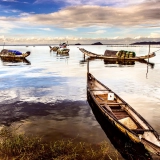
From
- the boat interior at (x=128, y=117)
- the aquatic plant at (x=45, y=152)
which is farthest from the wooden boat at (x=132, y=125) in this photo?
the aquatic plant at (x=45, y=152)

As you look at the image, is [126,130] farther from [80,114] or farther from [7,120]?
[7,120]

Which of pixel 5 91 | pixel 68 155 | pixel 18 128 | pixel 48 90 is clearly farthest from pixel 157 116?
pixel 5 91

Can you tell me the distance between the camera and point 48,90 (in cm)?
2275

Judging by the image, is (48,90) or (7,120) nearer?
(7,120)

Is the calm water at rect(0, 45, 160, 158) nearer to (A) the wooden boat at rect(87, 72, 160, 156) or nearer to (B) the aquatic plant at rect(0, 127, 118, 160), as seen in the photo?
(A) the wooden boat at rect(87, 72, 160, 156)

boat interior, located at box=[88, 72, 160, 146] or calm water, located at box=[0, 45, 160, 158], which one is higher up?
boat interior, located at box=[88, 72, 160, 146]

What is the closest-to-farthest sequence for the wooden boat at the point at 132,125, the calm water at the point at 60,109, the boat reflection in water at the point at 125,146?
the wooden boat at the point at 132,125 < the boat reflection in water at the point at 125,146 < the calm water at the point at 60,109

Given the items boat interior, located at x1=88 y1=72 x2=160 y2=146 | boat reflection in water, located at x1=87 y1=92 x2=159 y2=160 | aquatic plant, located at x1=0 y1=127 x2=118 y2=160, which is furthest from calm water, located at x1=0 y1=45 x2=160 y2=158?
aquatic plant, located at x1=0 y1=127 x2=118 y2=160

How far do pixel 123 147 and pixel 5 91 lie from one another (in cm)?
1594

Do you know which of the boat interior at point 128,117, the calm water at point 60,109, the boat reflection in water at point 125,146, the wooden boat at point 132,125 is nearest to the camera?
the wooden boat at point 132,125

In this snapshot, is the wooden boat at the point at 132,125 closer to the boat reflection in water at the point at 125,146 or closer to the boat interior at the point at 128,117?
the boat interior at the point at 128,117

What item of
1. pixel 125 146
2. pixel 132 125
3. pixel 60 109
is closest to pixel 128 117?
pixel 132 125

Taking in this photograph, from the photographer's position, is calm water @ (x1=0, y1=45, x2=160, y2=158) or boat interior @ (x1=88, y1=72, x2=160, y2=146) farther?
calm water @ (x1=0, y1=45, x2=160, y2=158)

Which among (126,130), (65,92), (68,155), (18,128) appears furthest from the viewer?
(65,92)
